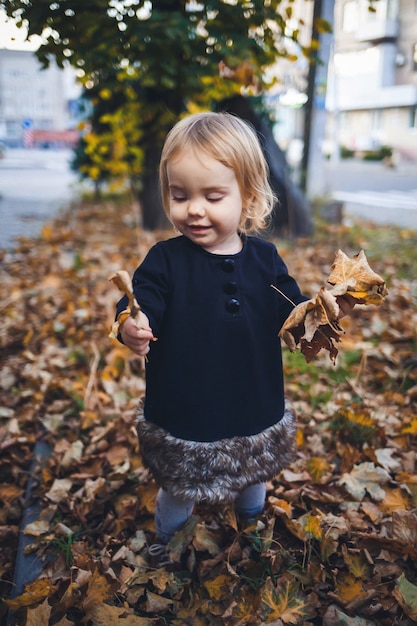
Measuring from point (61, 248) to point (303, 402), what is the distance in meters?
4.21

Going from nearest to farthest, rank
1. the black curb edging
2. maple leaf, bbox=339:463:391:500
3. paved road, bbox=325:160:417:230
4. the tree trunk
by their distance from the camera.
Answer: the black curb edging, maple leaf, bbox=339:463:391:500, the tree trunk, paved road, bbox=325:160:417:230

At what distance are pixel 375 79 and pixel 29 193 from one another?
54.9 feet

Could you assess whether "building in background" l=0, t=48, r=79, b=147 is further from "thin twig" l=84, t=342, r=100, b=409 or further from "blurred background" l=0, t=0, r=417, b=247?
"thin twig" l=84, t=342, r=100, b=409

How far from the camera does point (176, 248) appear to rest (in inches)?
63.9

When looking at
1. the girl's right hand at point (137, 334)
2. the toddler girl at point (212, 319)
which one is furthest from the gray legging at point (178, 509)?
the girl's right hand at point (137, 334)

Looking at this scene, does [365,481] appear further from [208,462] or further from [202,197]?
[202,197]

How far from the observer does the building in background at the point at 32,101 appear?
338 inches

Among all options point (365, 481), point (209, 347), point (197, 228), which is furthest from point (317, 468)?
point (197, 228)

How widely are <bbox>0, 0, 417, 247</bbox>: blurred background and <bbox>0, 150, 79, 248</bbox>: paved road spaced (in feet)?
0.15

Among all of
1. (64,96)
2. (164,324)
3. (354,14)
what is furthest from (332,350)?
(354,14)

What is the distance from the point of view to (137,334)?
136cm

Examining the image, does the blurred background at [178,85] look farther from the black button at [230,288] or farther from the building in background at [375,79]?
the black button at [230,288]

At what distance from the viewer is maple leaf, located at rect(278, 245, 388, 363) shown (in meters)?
1.39

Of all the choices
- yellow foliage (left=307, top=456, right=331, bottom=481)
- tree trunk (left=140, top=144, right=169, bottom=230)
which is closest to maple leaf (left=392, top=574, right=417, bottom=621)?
yellow foliage (left=307, top=456, right=331, bottom=481)
